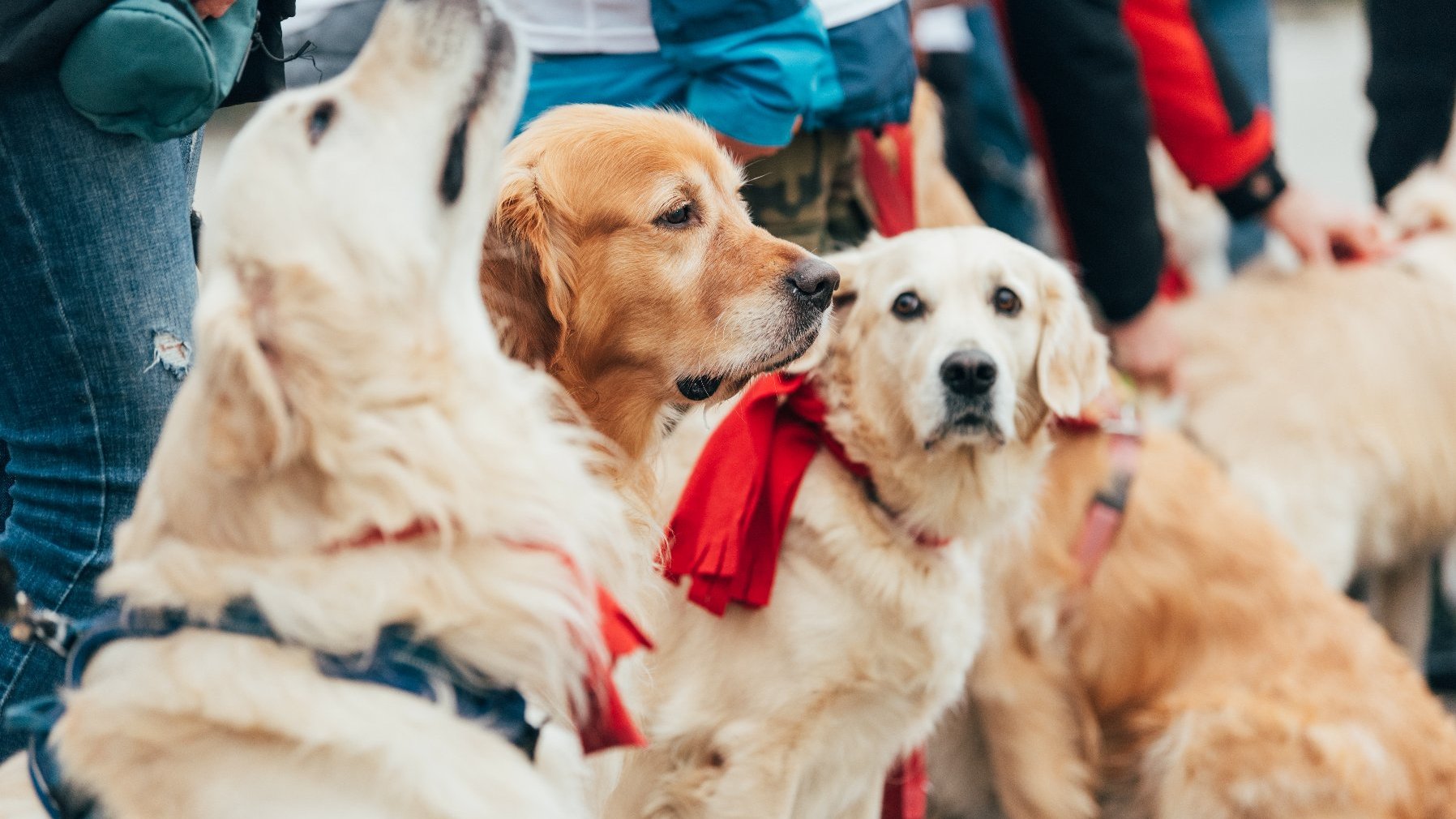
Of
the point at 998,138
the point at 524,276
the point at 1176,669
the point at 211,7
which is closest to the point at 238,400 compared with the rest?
the point at 211,7

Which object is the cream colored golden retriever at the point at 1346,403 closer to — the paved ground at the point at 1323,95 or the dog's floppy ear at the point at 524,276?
the dog's floppy ear at the point at 524,276

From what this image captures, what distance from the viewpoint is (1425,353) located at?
4363 mm

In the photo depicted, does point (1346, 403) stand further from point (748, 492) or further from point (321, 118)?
point (321, 118)

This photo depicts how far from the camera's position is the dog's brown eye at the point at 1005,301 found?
3016 millimetres

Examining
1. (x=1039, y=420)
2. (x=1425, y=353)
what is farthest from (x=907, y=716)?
(x=1425, y=353)

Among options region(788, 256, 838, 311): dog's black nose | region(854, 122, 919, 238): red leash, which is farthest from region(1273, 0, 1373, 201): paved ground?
region(788, 256, 838, 311): dog's black nose

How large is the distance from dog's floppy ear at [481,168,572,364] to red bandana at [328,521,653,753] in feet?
2.06

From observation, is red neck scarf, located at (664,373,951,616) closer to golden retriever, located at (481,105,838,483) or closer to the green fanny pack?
golden retriever, located at (481,105,838,483)

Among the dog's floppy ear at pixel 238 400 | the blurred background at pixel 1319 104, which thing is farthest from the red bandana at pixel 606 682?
the blurred background at pixel 1319 104

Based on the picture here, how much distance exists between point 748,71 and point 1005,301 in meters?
0.79

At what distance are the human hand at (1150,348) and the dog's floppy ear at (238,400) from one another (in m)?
3.05

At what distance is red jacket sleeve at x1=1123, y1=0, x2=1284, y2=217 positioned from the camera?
4.09 m

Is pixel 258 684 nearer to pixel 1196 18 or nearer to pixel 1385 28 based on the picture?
pixel 1196 18

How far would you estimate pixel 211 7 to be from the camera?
79.9 inches
